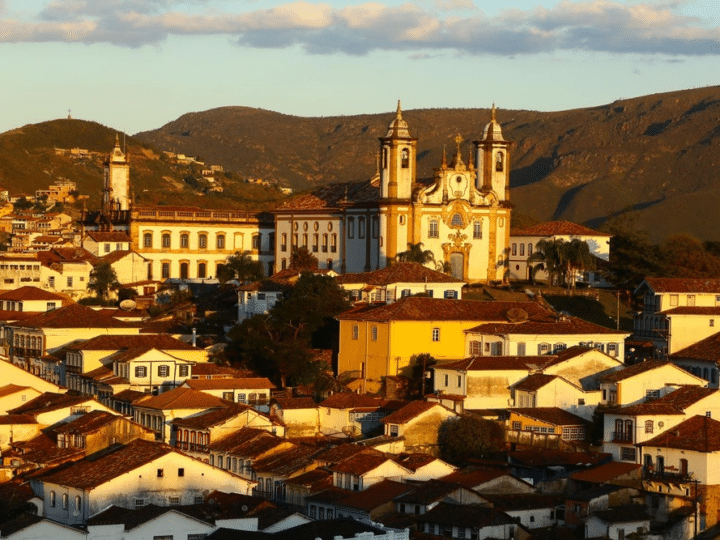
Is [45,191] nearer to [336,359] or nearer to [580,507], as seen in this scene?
[336,359]

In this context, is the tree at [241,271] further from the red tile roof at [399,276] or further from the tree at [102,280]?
the red tile roof at [399,276]

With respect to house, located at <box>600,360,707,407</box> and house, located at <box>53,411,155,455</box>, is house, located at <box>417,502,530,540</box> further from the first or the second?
house, located at <box>600,360,707,407</box>

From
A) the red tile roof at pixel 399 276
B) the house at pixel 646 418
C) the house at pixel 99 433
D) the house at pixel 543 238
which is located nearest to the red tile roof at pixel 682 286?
the red tile roof at pixel 399 276

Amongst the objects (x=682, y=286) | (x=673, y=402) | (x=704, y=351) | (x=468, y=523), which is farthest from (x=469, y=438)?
(x=682, y=286)

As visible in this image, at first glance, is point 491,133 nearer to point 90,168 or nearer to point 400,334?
point 400,334

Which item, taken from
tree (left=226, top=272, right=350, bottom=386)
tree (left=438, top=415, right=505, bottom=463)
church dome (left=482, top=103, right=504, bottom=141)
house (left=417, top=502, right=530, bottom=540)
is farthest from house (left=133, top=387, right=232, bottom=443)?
church dome (left=482, top=103, right=504, bottom=141)
